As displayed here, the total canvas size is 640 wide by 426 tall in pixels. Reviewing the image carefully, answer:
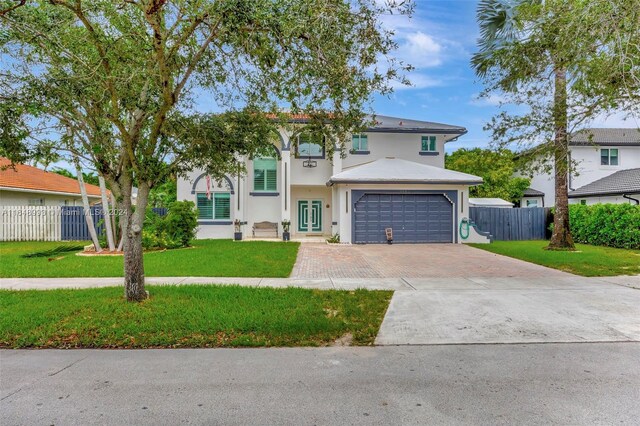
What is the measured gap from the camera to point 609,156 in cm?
2628

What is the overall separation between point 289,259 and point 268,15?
343 inches

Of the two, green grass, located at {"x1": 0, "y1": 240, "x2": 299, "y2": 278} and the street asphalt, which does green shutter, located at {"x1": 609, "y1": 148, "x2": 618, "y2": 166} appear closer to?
green grass, located at {"x1": 0, "y1": 240, "x2": 299, "y2": 278}

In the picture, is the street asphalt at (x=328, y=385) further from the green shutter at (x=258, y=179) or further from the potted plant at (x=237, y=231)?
the green shutter at (x=258, y=179)

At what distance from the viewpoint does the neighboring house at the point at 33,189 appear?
19.6 meters

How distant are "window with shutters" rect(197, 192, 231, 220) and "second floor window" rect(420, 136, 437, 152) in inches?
453

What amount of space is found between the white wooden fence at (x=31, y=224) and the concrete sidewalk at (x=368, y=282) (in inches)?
430

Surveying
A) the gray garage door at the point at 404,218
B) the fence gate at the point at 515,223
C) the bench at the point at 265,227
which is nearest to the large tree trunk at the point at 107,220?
the bench at the point at 265,227

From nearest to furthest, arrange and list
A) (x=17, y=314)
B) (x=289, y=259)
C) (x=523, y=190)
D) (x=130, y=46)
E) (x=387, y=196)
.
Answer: (x=17, y=314)
(x=130, y=46)
(x=289, y=259)
(x=387, y=196)
(x=523, y=190)

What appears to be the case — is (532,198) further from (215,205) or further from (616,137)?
(215,205)

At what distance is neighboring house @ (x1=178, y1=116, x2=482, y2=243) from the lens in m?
17.8

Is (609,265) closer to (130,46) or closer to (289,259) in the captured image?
(289,259)

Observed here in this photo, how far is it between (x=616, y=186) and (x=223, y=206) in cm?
2217

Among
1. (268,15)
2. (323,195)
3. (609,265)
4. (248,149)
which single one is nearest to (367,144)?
(323,195)

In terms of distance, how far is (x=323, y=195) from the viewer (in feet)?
73.0
